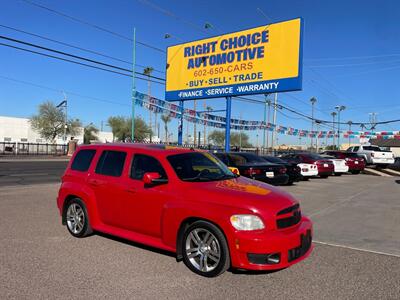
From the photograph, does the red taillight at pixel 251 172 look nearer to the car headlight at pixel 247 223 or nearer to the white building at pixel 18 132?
the car headlight at pixel 247 223

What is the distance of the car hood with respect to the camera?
464 centimetres

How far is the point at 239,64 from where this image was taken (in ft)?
65.1

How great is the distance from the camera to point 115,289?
171 inches

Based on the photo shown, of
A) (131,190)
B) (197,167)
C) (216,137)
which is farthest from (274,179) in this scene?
(216,137)

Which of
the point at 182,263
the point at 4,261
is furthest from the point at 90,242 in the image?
the point at 182,263

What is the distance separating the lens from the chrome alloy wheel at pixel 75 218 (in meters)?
6.55

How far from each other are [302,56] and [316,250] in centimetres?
1345

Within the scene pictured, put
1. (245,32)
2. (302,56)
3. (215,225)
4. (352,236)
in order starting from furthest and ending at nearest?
(245,32) → (302,56) → (352,236) → (215,225)

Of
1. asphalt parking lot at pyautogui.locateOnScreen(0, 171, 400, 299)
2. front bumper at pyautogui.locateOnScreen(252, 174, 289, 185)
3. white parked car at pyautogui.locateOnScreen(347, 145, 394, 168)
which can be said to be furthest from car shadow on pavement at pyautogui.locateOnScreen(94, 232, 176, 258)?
white parked car at pyautogui.locateOnScreen(347, 145, 394, 168)

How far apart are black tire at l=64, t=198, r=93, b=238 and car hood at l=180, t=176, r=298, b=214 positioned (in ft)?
7.19

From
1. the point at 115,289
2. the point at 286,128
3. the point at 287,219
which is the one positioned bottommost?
the point at 115,289

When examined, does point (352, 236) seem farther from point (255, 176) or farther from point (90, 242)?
point (255, 176)

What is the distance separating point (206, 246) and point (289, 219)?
1.08 metres

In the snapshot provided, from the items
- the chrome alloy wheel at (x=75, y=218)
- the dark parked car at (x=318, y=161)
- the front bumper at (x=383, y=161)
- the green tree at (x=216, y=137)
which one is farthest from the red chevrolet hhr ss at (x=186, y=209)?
the green tree at (x=216, y=137)
